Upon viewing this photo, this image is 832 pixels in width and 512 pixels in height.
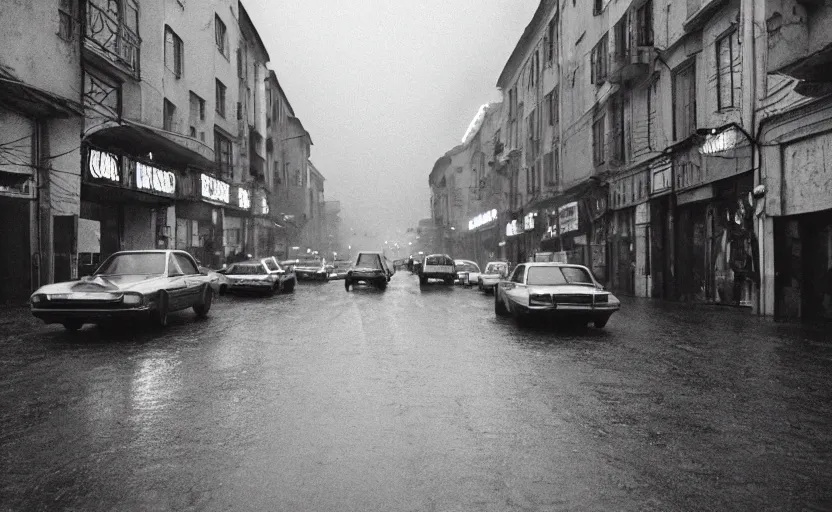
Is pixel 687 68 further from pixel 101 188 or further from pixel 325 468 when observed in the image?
pixel 101 188

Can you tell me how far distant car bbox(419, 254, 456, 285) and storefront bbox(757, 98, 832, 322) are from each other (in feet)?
57.6

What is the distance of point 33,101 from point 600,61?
20.7 metres

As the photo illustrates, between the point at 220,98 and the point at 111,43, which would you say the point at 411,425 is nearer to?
the point at 111,43

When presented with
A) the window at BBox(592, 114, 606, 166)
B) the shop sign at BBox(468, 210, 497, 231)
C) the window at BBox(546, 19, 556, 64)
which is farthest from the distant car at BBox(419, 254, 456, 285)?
the shop sign at BBox(468, 210, 497, 231)

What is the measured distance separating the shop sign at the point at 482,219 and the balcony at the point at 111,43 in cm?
3447

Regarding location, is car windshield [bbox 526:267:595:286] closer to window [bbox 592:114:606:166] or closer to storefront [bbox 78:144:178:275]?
window [bbox 592:114:606:166]

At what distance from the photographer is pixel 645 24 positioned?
21359 millimetres

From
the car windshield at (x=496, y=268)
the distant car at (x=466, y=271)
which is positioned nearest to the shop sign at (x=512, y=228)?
the distant car at (x=466, y=271)

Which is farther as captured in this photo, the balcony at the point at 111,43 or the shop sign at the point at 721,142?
the balcony at the point at 111,43

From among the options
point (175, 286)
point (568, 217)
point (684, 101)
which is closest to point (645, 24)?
point (684, 101)

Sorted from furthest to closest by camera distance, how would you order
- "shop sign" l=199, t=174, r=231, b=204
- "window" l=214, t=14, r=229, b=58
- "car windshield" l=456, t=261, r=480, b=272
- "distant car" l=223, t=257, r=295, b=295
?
"window" l=214, t=14, r=229, b=58 < "car windshield" l=456, t=261, r=480, b=272 < "shop sign" l=199, t=174, r=231, b=204 < "distant car" l=223, t=257, r=295, b=295

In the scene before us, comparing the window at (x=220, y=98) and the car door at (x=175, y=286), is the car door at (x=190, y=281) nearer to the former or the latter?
the car door at (x=175, y=286)

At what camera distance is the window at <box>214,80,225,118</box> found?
114 ft

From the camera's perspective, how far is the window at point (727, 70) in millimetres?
16016
